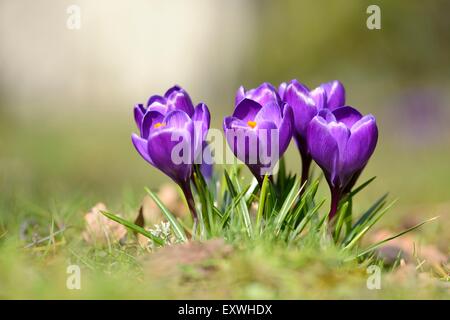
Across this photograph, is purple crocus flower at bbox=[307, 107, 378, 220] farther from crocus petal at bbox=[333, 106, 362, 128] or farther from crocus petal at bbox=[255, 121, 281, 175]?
crocus petal at bbox=[255, 121, 281, 175]

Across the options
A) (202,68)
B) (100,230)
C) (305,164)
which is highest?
(202,68)

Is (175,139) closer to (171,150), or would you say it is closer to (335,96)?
(171,150)

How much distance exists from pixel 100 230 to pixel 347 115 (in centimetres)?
87

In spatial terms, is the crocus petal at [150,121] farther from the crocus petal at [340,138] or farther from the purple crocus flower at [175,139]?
the crocus petal at [340,138]

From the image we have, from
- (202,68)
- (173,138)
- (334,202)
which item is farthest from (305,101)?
(202,68)

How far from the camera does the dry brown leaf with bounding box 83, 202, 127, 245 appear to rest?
2.10 metres

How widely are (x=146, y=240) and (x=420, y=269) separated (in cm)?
82

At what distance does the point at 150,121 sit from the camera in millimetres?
1744

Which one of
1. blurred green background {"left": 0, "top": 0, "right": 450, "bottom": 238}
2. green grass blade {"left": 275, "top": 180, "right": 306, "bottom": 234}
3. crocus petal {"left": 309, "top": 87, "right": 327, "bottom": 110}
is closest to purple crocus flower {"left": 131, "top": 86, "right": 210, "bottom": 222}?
green grass blade {"left": 275, "top": 180, "right": 306, "bottom": 234}

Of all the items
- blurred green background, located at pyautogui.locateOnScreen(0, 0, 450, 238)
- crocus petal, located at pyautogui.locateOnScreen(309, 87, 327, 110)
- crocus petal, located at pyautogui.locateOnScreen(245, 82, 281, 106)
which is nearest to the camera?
crocus petal, located at pyautogui.locateOnScreen(245, 82, 281, 106)

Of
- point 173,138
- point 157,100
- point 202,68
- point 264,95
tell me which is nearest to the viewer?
point 173,138

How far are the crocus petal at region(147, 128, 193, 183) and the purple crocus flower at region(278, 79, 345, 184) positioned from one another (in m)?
0.32

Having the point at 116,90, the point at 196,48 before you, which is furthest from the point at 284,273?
the point at 196,48

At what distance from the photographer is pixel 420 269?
1983 millimetres
